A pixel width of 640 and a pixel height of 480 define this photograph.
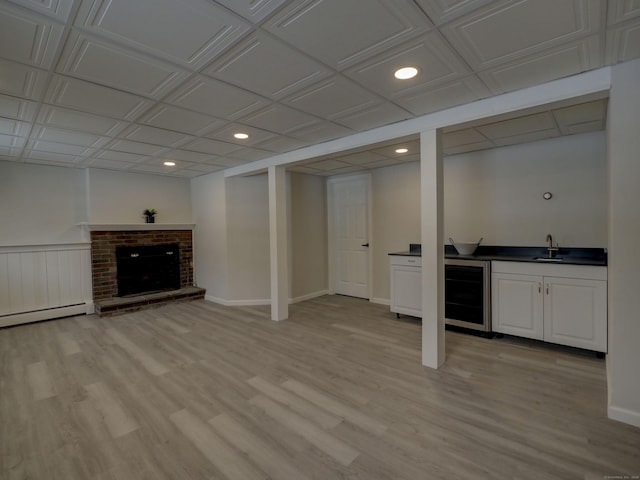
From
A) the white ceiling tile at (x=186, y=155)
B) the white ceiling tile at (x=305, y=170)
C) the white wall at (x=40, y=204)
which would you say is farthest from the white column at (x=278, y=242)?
the white wall at (x=40, y=204)

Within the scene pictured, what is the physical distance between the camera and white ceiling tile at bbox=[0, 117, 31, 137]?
2.89m

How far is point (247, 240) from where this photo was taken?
5.51 metres

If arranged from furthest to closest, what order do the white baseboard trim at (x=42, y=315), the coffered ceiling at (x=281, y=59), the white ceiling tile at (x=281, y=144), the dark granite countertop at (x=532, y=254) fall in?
the white baseboard trim at (x=42, y=315) < the white ceiling tile at (x=281, y=144) < the dark granite countertop at (x=532, y=254) < the coffered ceiling at (x=281, y=59)

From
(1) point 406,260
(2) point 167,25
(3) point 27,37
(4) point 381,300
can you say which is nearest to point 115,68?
(3) point 27,37

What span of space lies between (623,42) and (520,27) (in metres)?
0.68

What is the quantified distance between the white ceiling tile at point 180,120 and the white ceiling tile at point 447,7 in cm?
203

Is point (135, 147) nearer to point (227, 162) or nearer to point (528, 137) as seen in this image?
point (227, 162)

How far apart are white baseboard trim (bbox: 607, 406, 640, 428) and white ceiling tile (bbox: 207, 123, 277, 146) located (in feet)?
11.9

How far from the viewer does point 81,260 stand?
5.11 meters

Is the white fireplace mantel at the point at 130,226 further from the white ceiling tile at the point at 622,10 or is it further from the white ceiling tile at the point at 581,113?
the white ceiling tile at the point at 622,10

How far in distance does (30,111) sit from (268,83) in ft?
7.04

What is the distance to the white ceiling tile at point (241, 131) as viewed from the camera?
10.4ft

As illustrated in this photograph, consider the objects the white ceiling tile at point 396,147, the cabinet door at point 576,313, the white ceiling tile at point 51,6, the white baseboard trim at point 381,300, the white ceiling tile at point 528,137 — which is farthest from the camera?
the white baseboard trim at point 381,300

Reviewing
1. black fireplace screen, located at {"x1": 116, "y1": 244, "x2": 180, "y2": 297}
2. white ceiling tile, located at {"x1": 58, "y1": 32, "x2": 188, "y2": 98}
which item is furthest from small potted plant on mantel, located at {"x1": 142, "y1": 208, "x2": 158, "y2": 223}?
white ceiling tile, located at {"x1": 58, "y1": 32, "x2": 188, "y2": 98}
